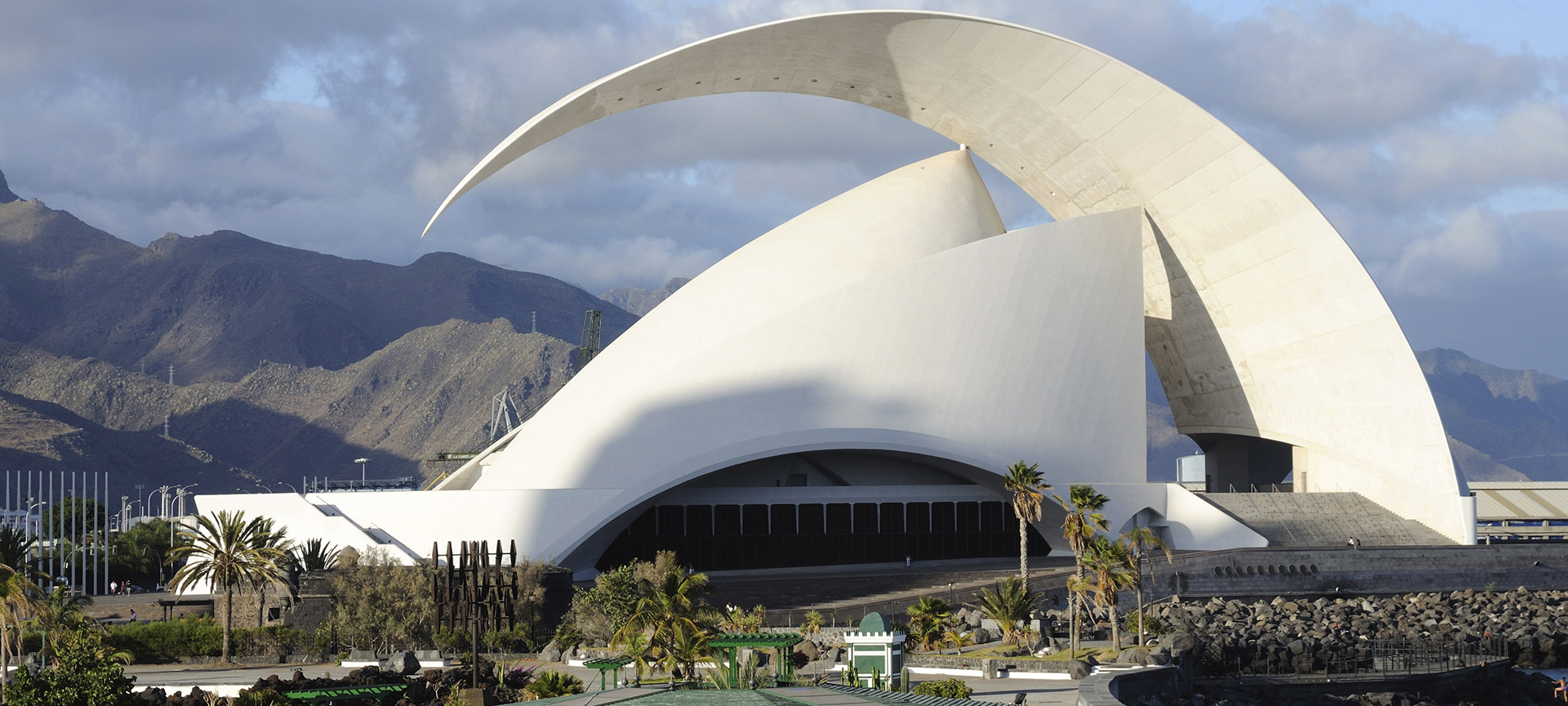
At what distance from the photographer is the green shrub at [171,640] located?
2433cm

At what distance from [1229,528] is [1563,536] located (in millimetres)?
18663

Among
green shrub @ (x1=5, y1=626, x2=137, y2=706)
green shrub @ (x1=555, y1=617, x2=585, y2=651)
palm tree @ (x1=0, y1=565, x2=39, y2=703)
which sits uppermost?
palm tree @ (x1=0, y1=565, x2=39, y2=703)

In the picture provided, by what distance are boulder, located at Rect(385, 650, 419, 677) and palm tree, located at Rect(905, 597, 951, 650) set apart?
819cm

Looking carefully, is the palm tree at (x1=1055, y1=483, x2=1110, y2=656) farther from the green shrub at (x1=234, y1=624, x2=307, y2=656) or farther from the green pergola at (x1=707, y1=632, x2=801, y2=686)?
the green shrub at (x1=234, y1=624, x2=307, y2=656)

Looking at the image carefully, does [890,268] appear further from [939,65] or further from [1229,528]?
[1229,528]

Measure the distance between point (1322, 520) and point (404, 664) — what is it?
88.2 ft

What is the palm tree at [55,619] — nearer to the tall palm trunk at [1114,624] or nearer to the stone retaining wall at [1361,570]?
the tall palm trunk at [1114,624]

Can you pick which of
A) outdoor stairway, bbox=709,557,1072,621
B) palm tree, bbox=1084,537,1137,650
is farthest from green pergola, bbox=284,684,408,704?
palm tree, bbox=1084,537,1137,650

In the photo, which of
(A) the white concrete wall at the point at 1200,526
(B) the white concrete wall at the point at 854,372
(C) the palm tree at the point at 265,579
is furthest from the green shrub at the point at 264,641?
(A) the white concrete wall at the point at 1200,526

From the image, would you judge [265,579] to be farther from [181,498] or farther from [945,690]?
[181,498]

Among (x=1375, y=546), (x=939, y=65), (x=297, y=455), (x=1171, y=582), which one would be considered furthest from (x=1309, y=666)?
(x=297, y=455)

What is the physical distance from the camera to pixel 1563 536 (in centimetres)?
4872

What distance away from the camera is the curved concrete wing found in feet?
116

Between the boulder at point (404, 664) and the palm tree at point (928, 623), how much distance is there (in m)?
8.19
